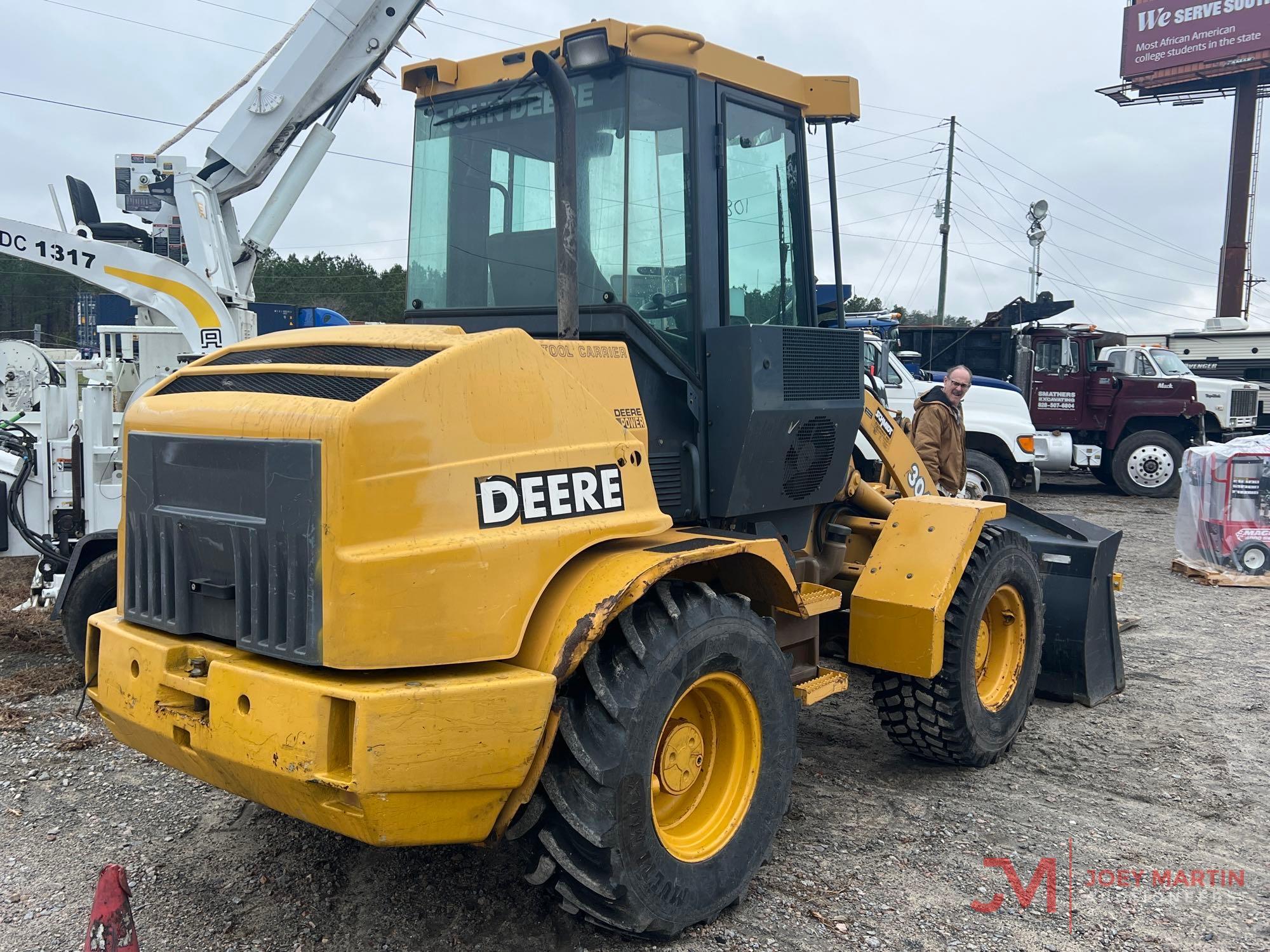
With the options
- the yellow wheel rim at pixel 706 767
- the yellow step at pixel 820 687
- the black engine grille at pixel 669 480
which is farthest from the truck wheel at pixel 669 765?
the black engine grille at pixel 669 480

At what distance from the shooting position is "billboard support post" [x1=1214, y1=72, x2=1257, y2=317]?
35656 millimetres

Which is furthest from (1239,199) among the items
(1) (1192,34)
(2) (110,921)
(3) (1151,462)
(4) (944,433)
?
(2) (110,921)

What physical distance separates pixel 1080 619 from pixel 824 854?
2651mm

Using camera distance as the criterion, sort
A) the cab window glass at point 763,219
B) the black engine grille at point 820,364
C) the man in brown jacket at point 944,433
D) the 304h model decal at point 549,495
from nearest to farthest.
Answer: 1. the 304h model decal at point 549,495
2. the cab window glass at point 763,219
3. the black engine grille at point 820,364
4. the man in brown jacket at point 944,433

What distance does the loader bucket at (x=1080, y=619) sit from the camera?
224 inches

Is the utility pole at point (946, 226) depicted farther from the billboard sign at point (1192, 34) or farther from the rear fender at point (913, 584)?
the rear fender at point (913, 584)

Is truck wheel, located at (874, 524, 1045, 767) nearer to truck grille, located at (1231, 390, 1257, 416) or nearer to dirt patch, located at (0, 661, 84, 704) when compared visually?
dirt patch, located at (0, 661, 84, 704)

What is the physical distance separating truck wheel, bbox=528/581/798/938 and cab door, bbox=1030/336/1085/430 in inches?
557

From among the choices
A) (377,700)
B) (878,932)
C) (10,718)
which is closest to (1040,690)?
(878,932)

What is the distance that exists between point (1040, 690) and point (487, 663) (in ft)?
13.8

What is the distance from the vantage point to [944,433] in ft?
23.1

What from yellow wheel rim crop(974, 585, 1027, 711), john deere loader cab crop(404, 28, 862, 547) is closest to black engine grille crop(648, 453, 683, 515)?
john deere loader cab crop(404, 28, 862, 547)

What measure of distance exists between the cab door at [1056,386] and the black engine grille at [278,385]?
15252 millimetres

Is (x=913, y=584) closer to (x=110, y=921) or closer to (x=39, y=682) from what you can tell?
(x=110, y=921)
